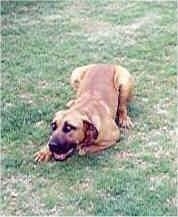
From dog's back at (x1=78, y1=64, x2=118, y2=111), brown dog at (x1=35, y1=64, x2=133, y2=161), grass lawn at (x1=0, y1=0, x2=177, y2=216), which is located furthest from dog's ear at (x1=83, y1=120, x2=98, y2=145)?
dog's back at (x1=78, y1=64, x2=118, y2=111)

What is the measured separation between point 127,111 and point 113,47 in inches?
85.5

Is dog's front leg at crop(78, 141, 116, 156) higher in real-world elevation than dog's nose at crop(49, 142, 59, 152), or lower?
lower

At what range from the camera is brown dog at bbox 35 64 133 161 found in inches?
222

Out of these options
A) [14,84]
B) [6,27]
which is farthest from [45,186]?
[6,27]

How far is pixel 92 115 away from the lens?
5895mm

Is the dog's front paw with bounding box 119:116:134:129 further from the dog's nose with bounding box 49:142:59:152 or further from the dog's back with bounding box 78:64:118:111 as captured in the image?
the dog's nose with bounding box 49:142:59:152

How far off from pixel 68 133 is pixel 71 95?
1.53 metres

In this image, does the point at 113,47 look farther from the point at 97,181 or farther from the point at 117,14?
the point at 97,181

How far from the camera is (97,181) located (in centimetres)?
544

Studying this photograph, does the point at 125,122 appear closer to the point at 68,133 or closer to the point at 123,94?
the point at 123,94

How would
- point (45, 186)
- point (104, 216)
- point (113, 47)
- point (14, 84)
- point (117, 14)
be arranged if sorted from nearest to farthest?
1. point (104, 216)
2. point (45, 186)
3. point (14, 84)
4. point (113, 47)
5. point (117, 14)

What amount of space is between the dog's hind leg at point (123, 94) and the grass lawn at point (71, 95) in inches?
4.5

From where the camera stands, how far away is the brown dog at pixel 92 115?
5637 millimetres

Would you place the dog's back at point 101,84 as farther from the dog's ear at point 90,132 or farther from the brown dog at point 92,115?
the dog's ear at point 90,132
